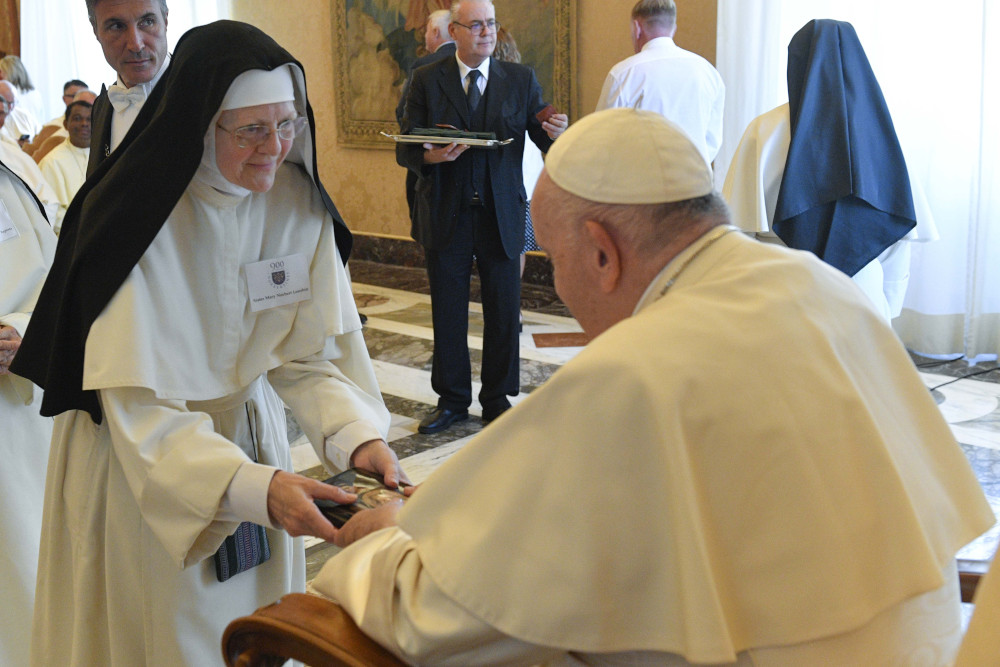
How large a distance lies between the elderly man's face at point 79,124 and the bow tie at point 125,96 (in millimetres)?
2494

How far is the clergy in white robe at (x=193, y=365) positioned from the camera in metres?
1.83

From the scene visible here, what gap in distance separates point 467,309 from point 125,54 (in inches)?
80.6

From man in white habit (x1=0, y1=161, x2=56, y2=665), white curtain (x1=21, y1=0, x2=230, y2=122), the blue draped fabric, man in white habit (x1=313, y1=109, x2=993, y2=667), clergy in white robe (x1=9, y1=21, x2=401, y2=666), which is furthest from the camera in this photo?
A: white curtain (x1=21, y1=0, x2=230, y2=122)

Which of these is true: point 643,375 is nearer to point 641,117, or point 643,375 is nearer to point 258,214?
point 641,117

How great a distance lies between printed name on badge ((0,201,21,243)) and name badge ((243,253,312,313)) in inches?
41.6

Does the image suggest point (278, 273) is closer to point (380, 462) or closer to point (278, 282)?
point (278, 282)

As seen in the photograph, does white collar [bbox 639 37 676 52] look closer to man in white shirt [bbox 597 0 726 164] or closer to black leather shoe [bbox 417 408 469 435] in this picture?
man in white shirt [bbox 597 0 726 164]

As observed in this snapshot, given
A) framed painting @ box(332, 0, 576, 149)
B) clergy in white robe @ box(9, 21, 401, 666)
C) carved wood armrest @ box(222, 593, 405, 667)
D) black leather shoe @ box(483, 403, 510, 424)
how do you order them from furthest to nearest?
1. framed painting @ box(332, 0, 576, 149)
2. black leather shoe @ box(483, 403, 510, 424)
3. clergy in white robe @ box(9, 21, 401, 666)
4. carved wood armrest @ box(222, 593, 405, 667)

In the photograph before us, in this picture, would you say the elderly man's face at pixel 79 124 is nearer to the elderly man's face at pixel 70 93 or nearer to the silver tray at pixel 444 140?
the silver tray at pixel 444 140

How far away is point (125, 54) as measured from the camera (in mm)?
3596

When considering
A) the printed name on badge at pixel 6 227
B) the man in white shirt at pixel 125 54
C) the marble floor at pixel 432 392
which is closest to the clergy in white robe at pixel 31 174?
the man in white shirt at pixel 125 54

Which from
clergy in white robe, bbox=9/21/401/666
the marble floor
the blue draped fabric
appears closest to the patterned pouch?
clergy in white robe, bbox=9/21/401/666

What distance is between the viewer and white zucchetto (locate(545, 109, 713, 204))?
1.41m

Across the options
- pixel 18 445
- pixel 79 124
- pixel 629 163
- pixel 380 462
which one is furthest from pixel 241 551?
pixel 79 124
